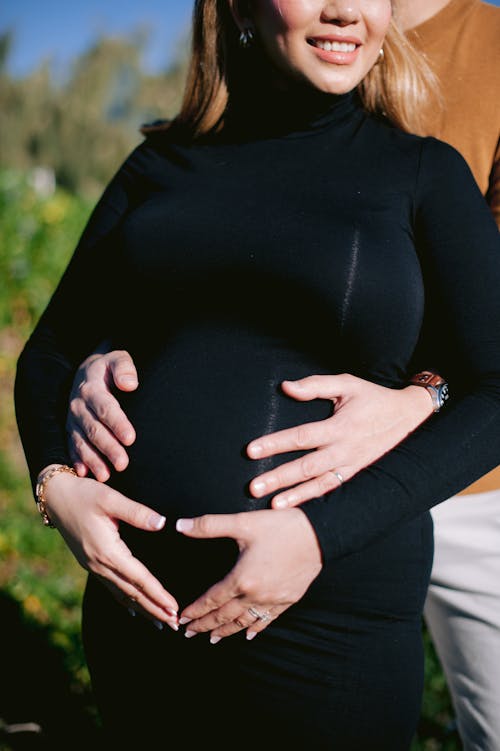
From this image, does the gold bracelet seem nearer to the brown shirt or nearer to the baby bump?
the baby bump

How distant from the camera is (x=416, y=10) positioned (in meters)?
1.84

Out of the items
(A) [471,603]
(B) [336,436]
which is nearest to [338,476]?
(B) [336,436]

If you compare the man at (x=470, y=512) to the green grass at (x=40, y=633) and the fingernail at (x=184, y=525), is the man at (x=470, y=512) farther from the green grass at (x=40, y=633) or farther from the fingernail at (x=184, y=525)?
the green grass at (x=40, y=633)

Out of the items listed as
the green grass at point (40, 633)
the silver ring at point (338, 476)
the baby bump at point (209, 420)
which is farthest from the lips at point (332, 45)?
the green grass at point (40, 633)

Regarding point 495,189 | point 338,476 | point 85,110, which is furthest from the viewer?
point 85,110

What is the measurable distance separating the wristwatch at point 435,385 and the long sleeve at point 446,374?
0.8 inches

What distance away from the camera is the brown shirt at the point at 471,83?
5.54ft

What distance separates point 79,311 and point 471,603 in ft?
3.84

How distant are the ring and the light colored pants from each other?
0.61m

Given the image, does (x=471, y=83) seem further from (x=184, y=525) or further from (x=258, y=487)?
(x=184, y=525)

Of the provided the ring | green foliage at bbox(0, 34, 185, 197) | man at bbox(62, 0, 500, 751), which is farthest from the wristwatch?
green foliage at bbox(0, 34, 185, 197)

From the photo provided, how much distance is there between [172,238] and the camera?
1.60 metres

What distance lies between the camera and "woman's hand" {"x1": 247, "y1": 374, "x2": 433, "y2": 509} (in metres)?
1.37

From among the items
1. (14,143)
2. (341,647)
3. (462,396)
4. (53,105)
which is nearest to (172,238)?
(462,396)
